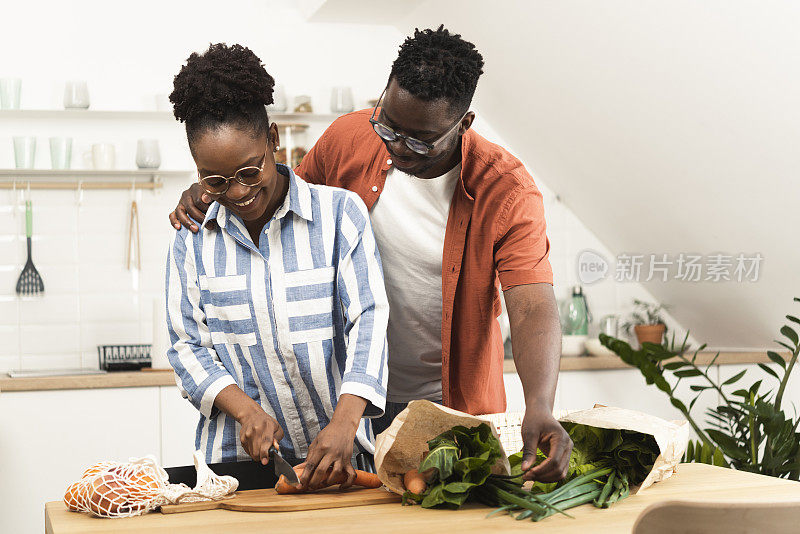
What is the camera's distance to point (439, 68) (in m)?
1.34

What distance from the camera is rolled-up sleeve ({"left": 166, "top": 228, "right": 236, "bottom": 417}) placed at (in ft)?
4.47

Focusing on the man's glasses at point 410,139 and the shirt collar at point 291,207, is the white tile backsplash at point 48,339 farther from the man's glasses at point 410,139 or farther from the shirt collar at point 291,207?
the man's glasses at point 410,139

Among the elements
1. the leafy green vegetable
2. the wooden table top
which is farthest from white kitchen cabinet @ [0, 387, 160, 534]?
the leafy green vegetable

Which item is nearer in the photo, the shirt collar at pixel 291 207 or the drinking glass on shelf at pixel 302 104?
the shirt collar at pixel 291 207

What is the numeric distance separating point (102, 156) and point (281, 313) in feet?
7.37

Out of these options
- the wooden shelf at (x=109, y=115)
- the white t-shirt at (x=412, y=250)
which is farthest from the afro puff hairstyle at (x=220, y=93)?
the wooden shelf at (x=109, y=115)

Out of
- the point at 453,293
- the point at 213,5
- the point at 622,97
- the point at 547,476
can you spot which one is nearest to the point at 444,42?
the point at 453,293

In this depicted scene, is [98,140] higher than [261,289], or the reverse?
[98,140]

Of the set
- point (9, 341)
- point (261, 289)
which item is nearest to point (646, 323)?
point (9, 341)

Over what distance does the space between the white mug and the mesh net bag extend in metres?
2.37

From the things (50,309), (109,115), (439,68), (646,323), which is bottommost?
(646,323)

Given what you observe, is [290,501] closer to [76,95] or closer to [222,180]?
[222,180]

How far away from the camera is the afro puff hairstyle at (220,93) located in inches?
51.7

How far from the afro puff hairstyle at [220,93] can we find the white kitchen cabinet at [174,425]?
1.81 metres
